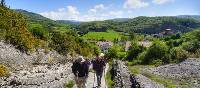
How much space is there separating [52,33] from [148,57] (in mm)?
36875

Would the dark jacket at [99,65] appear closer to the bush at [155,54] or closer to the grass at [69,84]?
the grass at [69,84]

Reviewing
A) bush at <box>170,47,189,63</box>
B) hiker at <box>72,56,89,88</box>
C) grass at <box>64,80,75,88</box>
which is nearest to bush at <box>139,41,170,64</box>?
bush at <box>170,47,189,63</box>

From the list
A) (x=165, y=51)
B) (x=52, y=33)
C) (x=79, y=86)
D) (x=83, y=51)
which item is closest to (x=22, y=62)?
(x=79, y=86)

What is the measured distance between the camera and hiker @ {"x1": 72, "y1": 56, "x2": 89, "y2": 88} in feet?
79.5

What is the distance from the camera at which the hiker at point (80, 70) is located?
24219 millimetres

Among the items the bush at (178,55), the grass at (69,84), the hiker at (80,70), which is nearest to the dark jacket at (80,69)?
the hiker at (80,70)

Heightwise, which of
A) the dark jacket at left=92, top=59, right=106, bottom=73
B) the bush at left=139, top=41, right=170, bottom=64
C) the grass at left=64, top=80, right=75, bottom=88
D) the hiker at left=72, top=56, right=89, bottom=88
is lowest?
the bush at left=139, top=41, right=170, bottom=64

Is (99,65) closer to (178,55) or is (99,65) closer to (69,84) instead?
(69,84)

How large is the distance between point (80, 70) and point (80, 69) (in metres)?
0.08

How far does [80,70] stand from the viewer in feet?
80.3

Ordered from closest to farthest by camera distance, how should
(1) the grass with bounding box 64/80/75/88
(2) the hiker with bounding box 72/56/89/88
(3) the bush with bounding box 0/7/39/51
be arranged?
1. (2) the hiker with bounding box 72/56/89/88
2. (1) the grass with bounding box 64/80/75/88
3. (3) the bush with bounding box 0/7/39/51

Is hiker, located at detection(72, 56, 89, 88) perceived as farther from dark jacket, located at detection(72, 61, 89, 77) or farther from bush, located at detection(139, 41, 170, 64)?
bush, located at detection(139, 41, 170, 64)

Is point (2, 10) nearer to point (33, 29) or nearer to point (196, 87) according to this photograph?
point (33, 29)

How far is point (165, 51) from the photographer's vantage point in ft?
364
